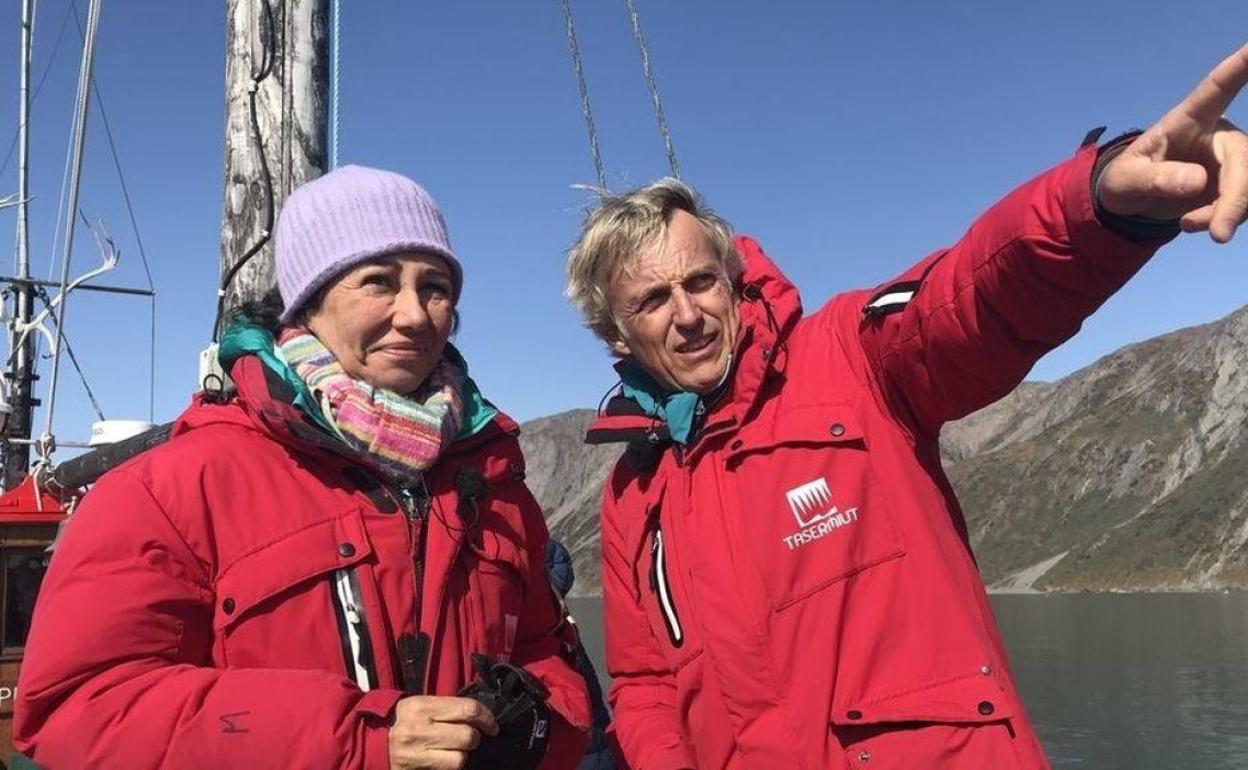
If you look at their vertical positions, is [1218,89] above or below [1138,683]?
above

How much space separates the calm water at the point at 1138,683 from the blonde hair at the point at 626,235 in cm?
3694

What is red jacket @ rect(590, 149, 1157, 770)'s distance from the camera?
8.93ft

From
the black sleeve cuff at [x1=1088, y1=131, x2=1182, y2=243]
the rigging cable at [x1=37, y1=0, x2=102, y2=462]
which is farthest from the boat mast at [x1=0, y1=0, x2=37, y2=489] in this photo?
the black sleeve cuff at [x1=1088, y1=131, x2=1182, y2=243]

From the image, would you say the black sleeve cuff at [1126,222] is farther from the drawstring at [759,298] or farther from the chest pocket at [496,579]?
the chest pocket at [496,579]

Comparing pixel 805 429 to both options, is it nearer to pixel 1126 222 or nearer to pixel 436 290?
pixel 1126 222

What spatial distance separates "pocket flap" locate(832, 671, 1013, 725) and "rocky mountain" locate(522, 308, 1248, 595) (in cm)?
13425

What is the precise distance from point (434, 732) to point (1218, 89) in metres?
2.09

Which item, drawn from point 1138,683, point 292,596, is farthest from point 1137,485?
point 292,596

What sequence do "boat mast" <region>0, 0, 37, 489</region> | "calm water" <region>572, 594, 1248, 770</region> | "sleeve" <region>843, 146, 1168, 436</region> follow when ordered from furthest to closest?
1. "calm water" <region>572, 594, 1248, 770</region>
2. "boat mast" <region>0, 0, 37, 489</region>
3. "sleeve" <region>843, 146, 1168, 436</region>

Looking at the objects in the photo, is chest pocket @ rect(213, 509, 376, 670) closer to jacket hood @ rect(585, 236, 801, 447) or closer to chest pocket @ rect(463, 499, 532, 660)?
chest pocket @ rect(463, 499, 532, 660)

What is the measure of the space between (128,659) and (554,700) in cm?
116

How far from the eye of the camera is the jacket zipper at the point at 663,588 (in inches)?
133

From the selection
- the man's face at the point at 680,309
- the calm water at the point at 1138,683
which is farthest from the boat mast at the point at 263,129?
the calm water at the point at 1138,683

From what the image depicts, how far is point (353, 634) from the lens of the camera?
8.54 feet
